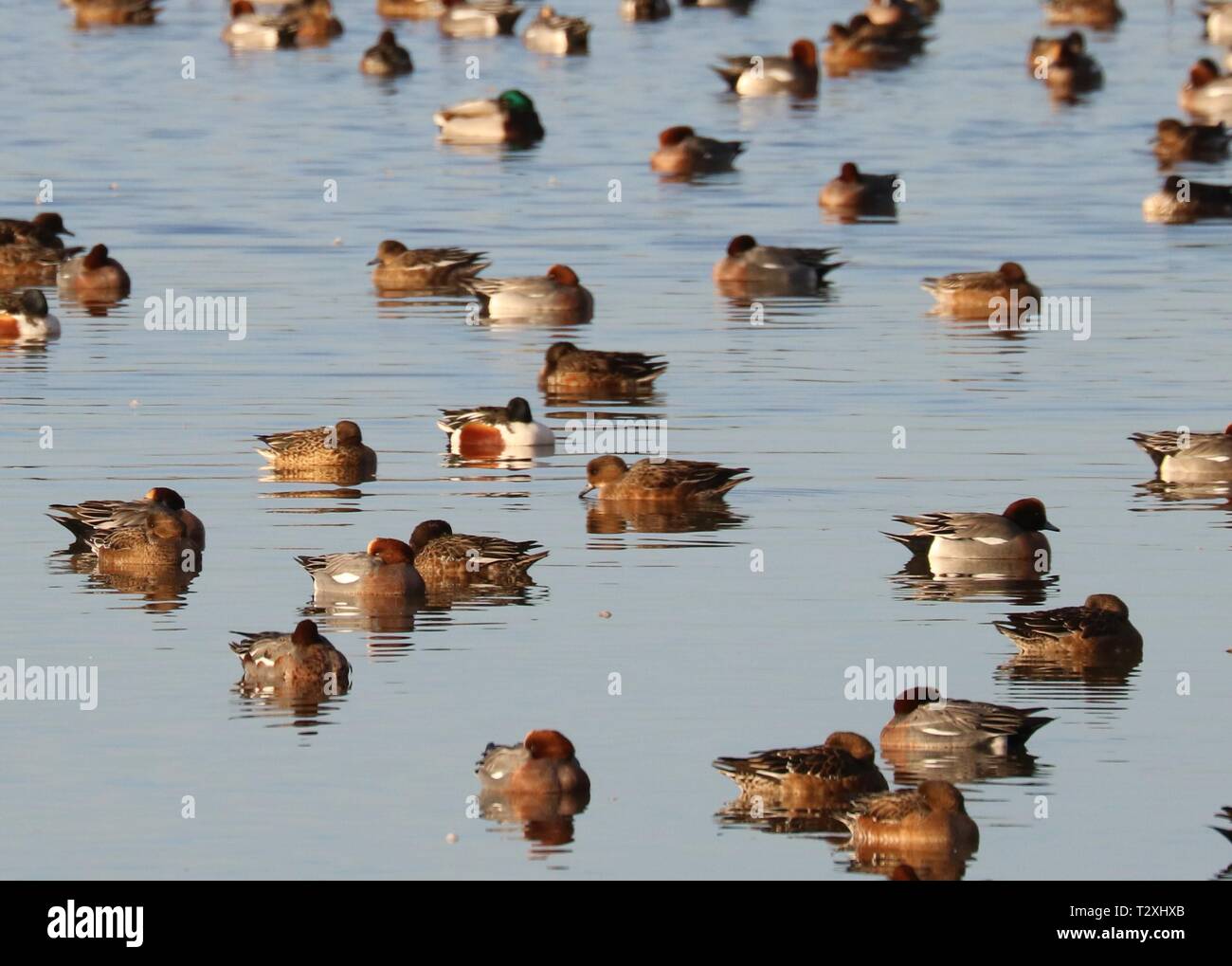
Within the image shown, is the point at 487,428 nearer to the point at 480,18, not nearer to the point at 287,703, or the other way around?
the point at 287,703

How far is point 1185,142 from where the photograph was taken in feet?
169

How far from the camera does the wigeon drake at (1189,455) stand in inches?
942

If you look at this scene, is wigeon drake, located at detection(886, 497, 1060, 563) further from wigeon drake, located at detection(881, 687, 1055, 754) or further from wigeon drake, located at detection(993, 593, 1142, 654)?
wigeon drake, located at detection(881, 687, 1055, 754)

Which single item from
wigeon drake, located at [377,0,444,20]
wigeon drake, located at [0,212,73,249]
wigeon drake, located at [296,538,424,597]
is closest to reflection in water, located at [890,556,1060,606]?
wigeon drake, located at [296,538,424,597]

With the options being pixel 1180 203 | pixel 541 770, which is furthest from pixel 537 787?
pixel 1180 203

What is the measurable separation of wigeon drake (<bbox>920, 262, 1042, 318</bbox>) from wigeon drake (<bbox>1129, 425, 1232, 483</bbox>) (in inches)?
362

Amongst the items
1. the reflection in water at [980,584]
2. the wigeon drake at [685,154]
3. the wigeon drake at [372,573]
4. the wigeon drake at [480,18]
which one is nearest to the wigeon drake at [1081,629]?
the reflection in water at [980,584]

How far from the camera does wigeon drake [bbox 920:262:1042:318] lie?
1313 inches

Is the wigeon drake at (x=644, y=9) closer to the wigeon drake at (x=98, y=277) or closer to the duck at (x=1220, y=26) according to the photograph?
the duck at (x=1220, y=26)

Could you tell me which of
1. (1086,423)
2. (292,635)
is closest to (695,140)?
(1086,423)

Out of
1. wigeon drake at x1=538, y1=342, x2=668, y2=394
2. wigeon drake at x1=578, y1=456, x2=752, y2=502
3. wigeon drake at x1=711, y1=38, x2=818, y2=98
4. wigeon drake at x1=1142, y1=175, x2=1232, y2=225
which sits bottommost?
wigeon drake at x1=578, y1=456, x2=752, y2=502

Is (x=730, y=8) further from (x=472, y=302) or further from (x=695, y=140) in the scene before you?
(x=472, y=302)

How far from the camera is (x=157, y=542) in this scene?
20609 mm

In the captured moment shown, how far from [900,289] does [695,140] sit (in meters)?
12.2
